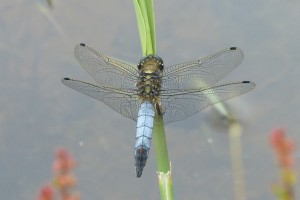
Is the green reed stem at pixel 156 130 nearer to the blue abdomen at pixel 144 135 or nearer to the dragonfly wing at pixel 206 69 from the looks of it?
the blue abdomen at pixel 144 135

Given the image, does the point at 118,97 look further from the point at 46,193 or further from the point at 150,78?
the point at 46,193

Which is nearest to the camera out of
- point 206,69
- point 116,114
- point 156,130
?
point 156,130

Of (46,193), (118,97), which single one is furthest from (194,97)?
(46,193)

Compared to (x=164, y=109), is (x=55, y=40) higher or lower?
higher

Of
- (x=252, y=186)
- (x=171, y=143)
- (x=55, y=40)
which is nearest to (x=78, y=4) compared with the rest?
(x=55, y=40)

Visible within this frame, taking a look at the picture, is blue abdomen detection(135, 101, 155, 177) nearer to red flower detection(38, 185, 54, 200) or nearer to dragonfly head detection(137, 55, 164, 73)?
dragonfly head detection(137, 55, 164, 73)

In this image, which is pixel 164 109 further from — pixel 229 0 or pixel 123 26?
pixel 229 0

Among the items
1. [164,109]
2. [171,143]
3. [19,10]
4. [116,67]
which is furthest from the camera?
[19,10]
